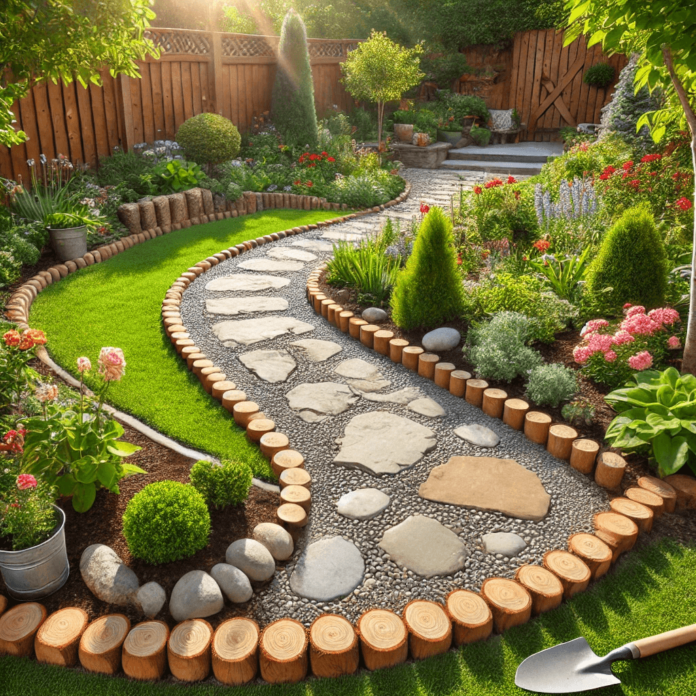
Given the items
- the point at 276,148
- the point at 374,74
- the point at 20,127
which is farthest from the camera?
the point at 374,74

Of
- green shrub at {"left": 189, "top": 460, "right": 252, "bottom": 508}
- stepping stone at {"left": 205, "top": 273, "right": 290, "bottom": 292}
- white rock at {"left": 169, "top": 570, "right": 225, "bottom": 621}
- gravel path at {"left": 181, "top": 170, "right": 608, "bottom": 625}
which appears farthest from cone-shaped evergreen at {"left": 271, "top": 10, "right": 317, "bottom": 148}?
white rock at {"left": 169, "top": 570, "right": 225, "bottom": 621}

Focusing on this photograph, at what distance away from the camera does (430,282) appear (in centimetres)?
455

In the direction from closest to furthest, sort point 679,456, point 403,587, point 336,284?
point 403,587 → point 679,456 → point 336,284

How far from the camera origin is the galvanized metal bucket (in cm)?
226

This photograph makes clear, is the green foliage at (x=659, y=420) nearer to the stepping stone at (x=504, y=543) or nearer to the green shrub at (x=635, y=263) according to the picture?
the stepping stone at (x=504, y=543)

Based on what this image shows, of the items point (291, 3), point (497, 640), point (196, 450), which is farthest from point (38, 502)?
point (291, 3)

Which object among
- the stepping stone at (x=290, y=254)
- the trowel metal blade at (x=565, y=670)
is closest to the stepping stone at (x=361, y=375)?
the trowel metal blade at (x=565, y=670)

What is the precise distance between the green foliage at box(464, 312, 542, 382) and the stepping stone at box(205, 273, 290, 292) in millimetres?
2436

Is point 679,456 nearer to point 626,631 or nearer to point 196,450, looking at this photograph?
point 626,631

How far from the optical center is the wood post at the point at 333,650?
211 cm

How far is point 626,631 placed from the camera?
2.33 meters

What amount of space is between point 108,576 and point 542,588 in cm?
172

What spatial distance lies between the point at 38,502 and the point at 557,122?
16.5 metres

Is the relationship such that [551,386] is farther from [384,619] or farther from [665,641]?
[384,619]
